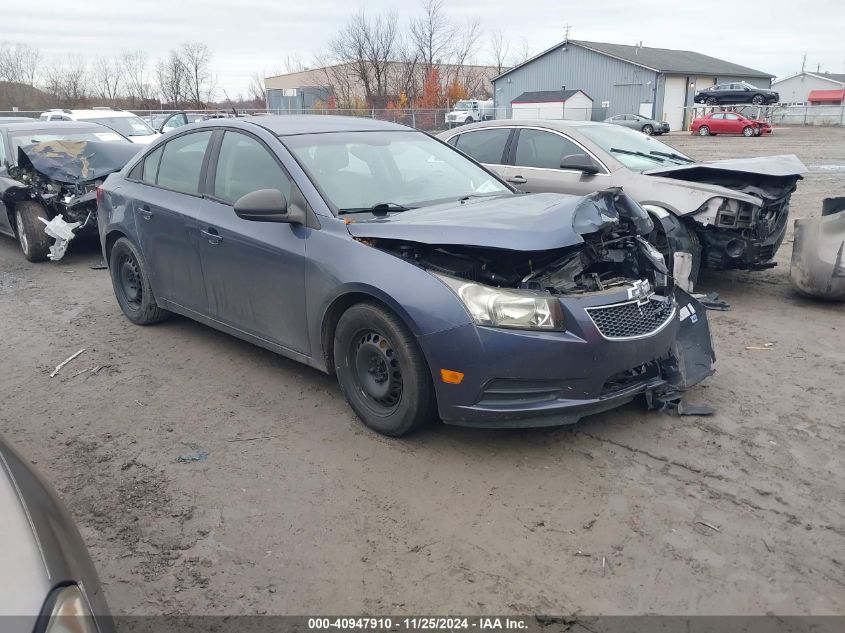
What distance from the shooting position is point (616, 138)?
25.2ft

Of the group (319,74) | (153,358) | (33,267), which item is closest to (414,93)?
(319,74)

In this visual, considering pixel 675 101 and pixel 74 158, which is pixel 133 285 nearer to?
pixel 74 158

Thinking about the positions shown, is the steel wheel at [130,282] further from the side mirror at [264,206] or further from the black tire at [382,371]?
the black tire at [382,371]

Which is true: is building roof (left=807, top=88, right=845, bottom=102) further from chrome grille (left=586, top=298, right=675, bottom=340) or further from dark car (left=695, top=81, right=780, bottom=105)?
chrome grille (left=586, top=298, right=675, bottom=340)

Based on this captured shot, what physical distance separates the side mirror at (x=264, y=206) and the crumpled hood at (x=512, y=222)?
43 cm

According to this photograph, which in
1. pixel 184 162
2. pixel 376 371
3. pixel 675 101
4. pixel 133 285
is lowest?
pixel 376 371

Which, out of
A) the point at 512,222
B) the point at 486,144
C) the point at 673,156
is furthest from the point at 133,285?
Answer: the point at 673,156

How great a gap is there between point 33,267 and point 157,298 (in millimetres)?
4383

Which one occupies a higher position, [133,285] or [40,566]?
[40,566]

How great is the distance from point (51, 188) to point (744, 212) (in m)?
8.25

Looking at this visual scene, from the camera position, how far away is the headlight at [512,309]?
3506mm

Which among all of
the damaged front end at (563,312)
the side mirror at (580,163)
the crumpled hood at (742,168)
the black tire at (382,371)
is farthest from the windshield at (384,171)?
the crumpled hood at (742,168)

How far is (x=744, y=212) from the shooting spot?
6336mm

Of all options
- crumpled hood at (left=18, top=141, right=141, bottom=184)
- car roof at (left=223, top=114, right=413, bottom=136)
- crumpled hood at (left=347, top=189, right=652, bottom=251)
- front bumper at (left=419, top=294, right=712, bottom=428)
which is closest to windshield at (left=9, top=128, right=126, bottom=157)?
crumpled hood at (left=18, top=141, right=141, bottom=184)
